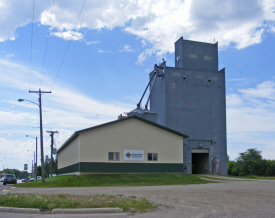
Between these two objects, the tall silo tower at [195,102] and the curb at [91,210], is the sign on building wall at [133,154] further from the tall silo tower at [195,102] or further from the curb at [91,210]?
the curb at [91,210]

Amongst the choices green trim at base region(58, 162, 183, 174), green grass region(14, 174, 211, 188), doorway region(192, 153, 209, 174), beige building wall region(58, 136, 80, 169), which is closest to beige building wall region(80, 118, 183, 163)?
green trim at base region(58, 162, 183, 174)

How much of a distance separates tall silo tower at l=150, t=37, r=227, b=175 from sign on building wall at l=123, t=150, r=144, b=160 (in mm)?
20610

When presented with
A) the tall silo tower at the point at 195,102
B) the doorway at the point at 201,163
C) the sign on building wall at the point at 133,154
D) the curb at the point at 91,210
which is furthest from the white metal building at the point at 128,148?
the curb at the point at 91,210

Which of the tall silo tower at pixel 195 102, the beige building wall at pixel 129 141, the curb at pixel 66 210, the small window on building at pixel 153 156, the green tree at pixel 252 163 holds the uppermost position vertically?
the tall silo tower at pixel 195 102

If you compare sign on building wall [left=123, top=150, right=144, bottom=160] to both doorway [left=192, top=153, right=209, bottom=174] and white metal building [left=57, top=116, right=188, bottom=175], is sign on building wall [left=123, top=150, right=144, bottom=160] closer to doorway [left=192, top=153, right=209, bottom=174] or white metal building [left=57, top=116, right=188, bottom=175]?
white metal building [left=57, top=116, right=188, bottom=175]

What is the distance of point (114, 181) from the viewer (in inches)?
1235

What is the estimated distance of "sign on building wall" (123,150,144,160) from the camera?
3681cm

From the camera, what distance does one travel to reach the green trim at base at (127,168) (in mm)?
35219

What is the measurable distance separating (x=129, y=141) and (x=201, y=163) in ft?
77.0

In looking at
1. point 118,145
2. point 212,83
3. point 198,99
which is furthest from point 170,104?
point 118,145

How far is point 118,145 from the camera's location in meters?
36.7

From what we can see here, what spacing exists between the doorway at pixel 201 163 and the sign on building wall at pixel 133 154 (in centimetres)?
2061

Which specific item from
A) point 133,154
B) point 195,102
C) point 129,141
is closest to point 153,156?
point 133,154

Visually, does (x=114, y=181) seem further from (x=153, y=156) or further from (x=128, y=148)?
(x=153, y=156)
